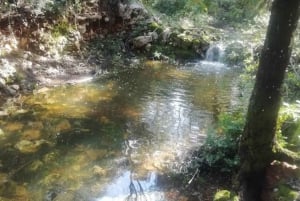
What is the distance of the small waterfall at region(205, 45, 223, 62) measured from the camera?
14.1 m

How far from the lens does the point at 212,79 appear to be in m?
11.5

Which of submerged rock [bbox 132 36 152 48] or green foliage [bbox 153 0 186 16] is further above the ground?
green foliage [bbox 153 0 186 16]

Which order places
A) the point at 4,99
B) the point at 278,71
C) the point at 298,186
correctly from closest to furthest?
the point at 278,71 → the point at 298,186 → the point at 4,99

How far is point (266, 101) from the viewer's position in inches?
172

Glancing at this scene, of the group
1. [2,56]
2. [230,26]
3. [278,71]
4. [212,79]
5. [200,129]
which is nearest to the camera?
[278,71]

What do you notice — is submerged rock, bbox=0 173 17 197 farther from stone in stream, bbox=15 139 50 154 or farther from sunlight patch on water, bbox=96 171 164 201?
sunlight patch on water, bbox=96 171 164 201

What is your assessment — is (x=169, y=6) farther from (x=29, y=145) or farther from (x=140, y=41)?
(x=29, y=145)

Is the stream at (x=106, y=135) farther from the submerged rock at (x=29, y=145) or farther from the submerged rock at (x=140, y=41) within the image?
the submerged rock at (x=140, y=41)

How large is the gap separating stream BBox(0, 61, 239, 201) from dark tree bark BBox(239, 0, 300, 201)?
1.30 meters

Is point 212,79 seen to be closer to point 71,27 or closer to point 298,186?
point 71,27

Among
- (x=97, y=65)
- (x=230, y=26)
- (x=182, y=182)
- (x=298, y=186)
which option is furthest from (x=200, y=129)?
(x=230, y=26)

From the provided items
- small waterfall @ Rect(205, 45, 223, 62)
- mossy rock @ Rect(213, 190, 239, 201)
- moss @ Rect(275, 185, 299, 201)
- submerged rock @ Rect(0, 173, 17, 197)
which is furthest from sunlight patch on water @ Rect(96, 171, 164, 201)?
small waterfall @ Rect(205, 45, 223, 62)

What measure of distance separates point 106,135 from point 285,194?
3.81m

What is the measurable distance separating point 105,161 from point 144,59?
292 inches
